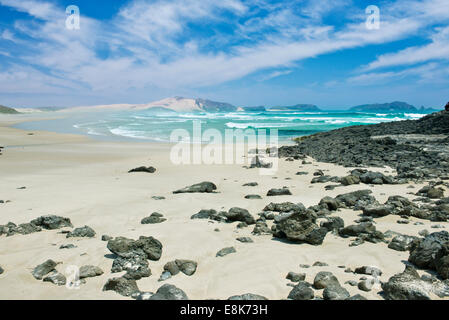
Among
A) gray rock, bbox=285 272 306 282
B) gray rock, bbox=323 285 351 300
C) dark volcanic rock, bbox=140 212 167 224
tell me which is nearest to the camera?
gray rock, bbox=323 285 351 300

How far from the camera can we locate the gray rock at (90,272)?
13.4 feet

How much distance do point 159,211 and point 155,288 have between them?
3.72 meters

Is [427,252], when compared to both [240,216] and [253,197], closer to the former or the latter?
[240,216]

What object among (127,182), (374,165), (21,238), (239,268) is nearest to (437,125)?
(374,165)

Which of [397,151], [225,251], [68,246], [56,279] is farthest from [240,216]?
[397,151]

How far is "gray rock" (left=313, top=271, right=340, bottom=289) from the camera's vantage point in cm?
366

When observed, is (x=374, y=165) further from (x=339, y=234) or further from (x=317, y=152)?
(x=339, y=234)

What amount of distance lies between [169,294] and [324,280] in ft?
5.46

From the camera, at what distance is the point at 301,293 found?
3.51m

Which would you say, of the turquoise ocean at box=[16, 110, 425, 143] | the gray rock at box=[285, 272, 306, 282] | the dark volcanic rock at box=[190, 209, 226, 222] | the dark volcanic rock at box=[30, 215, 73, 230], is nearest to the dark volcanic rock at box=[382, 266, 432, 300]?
the gray rock at box=[285, 272, 306, 282]

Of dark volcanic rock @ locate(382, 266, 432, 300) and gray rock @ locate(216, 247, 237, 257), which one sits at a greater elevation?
dark volcanic rock @ locate(382, 266, 432, 300)

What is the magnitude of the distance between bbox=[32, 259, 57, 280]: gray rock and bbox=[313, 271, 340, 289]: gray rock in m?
3.20

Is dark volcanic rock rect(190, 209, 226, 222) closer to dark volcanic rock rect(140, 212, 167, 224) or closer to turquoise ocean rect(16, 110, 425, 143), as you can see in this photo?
dark volcanic rock rect(140, 212, 167, 224)
